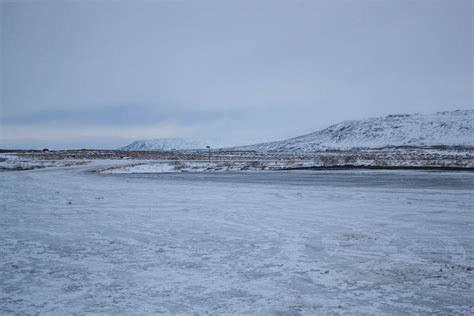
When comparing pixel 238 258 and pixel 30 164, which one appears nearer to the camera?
pixel 238 258

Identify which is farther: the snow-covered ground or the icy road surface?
the snow-covered ground

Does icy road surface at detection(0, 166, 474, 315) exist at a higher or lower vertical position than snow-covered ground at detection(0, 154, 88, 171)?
lower

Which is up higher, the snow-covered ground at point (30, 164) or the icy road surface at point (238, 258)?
the snow-covered ground at point (30, 164)

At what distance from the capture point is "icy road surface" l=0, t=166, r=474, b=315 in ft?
17.7

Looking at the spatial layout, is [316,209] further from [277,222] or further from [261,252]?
[261,252]

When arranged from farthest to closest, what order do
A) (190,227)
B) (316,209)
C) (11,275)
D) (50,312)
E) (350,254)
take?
(316,209) → (190,227) → (350,254) → (11,275) → (50,312)

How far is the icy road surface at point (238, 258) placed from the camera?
212 inches

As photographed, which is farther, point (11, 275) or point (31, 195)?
point (31, 195)

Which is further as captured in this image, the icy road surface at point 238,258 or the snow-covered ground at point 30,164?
the snow-covered ground at point 30,164

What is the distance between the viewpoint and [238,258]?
24.4ft

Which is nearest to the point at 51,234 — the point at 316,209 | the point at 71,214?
the point at 71,214

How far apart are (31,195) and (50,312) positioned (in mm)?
13558

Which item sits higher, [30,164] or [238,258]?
[30,164]

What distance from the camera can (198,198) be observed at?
16.4 m
